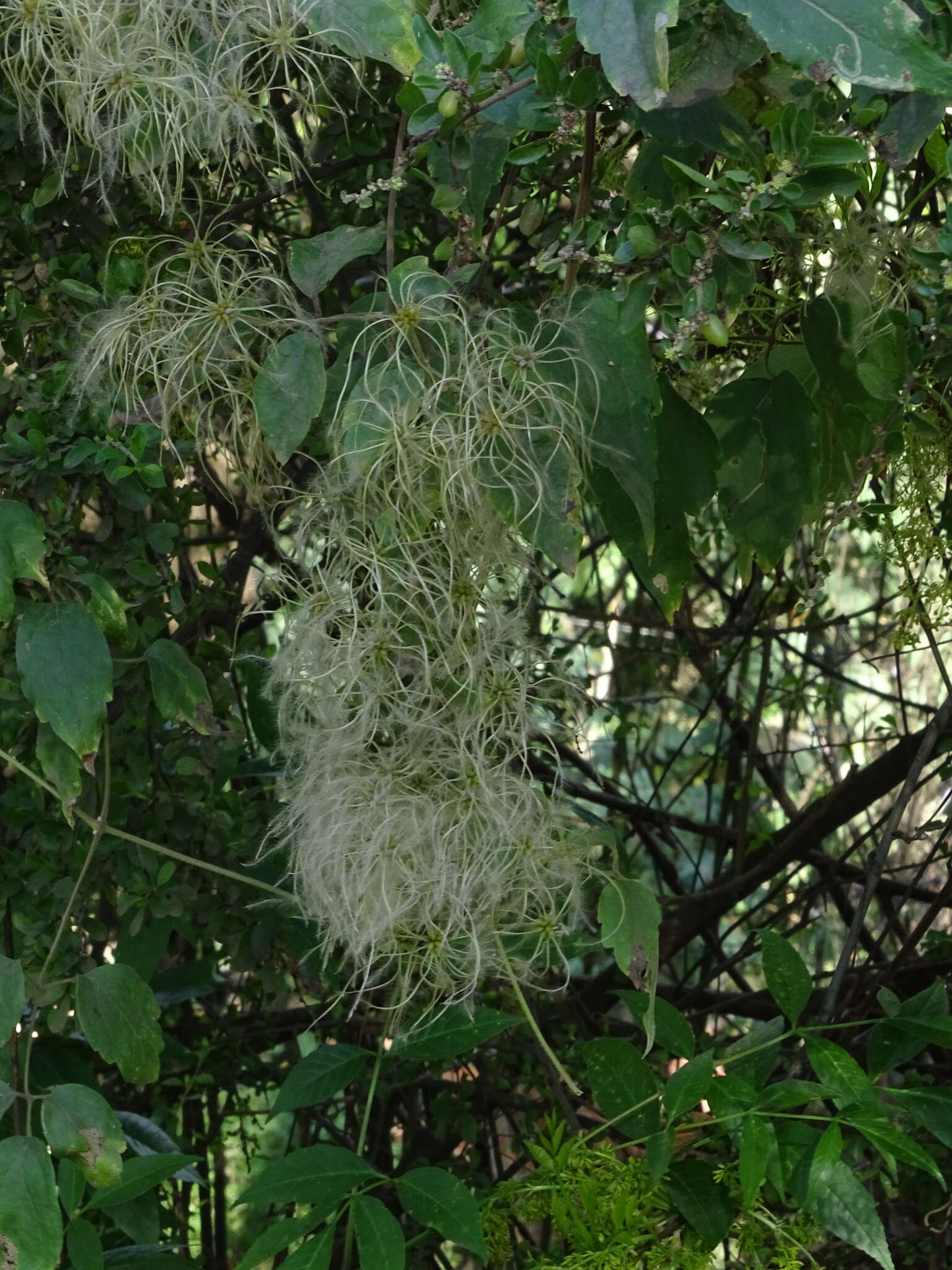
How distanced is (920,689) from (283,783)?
5.45ft

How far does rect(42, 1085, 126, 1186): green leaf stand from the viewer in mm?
718

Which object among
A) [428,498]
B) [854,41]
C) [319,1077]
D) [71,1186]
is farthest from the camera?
[319,1077]

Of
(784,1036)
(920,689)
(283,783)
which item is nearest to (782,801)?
(920,689)

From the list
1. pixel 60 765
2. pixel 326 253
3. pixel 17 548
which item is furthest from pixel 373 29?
pixel 60 765

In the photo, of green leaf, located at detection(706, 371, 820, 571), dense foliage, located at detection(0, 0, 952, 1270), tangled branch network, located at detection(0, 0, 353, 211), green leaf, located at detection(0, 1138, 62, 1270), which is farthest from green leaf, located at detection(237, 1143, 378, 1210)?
tangled branch network, located at detection(0, 0, 353, 211)

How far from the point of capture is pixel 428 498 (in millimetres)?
674

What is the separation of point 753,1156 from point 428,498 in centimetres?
41

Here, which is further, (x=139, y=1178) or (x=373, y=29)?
(x=139, y=1178)

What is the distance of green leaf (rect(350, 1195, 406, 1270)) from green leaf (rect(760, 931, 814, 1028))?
29cm

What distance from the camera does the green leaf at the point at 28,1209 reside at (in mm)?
667

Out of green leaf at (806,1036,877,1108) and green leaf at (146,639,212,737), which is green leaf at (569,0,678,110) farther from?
green leaf at (806,1036,877,1108)

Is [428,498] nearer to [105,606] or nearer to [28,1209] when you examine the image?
[105,606]

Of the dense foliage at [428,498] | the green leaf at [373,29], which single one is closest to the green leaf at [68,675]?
the dense foliage at [428,498]

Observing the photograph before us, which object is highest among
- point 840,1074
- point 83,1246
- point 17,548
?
point 17,548
